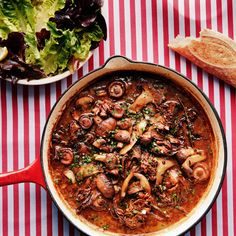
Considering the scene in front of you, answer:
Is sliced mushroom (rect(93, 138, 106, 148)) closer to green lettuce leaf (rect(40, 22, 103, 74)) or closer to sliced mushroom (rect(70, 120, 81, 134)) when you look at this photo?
sliced mushroom (rect(70, 120, 81, 134))

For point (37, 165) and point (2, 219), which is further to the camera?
point (2, 219)

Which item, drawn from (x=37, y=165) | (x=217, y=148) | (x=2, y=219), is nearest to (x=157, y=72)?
(x=217, y=148)

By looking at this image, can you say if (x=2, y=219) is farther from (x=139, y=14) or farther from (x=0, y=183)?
(x=139, y=14)

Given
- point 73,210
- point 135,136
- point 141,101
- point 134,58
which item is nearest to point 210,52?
point 134,58

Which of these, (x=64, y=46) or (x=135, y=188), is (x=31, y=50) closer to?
(x=64, y=46)

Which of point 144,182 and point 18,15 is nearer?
point 144,182

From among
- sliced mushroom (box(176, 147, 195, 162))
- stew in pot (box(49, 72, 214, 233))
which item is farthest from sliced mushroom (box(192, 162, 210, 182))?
sliced mushroom (box(176, 147, 195, 162))

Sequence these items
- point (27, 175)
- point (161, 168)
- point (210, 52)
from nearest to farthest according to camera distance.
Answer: point (27, 175) < point (161, 168) < point (210, 52)
